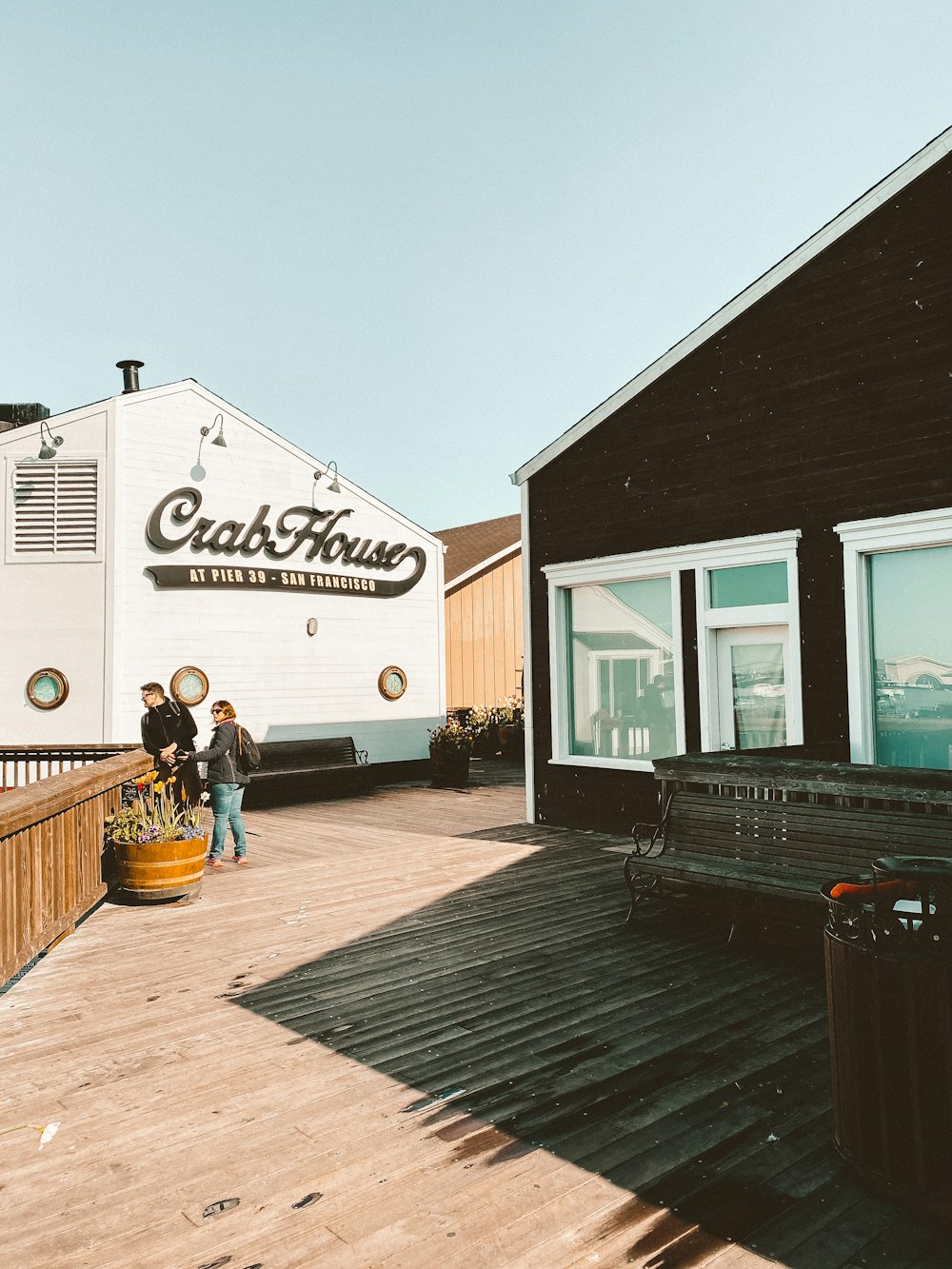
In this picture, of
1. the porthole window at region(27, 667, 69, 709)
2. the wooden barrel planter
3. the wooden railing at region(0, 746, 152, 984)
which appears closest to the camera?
the wooden railing at region(0, 746, 152, 984)

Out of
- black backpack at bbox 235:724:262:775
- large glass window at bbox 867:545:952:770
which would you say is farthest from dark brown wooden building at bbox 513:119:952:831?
black backpack at bbox 235:724:262:775

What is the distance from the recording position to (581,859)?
9.05 meters

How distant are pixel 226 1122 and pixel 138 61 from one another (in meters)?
11.1

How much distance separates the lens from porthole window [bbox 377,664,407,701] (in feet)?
55.1

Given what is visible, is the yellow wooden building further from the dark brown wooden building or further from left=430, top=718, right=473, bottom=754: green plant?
the dark brown wooden building

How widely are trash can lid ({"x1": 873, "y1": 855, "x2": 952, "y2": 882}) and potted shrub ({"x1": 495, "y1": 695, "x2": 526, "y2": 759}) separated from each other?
18.4m

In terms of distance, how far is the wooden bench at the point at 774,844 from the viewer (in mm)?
5352

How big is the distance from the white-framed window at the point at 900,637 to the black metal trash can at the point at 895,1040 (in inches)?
201

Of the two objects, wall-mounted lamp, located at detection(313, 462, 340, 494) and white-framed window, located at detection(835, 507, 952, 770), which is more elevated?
wall-mounted lamp, located at detection(313, 462, 340, 494)

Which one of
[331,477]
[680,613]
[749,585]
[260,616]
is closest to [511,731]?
[331,477]

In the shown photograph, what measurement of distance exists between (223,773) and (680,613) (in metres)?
5.23

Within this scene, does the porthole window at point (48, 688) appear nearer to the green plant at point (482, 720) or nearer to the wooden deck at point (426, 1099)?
the wooden deck at point (426, 1099)

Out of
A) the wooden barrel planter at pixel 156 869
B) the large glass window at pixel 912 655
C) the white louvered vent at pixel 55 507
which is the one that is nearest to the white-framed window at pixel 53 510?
the white louvered vent at pixel 55 507

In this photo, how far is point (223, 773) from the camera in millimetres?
9016
